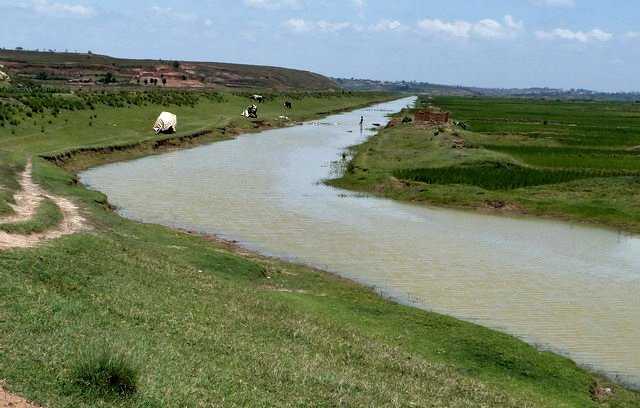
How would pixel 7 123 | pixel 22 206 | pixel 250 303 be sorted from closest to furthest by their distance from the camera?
pixel 250 303 < pixel 22 206 < pixel 7 123

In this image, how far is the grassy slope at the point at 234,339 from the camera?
10703 millimetres

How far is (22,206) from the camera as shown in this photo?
2416cm

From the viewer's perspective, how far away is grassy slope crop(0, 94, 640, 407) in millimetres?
10703

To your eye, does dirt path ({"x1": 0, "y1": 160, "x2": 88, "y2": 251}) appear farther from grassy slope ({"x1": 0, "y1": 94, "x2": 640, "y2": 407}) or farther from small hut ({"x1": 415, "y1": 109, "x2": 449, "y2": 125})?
small hut ({"x1": 415, "y1": 109, "x2": 449, "y2": 125})

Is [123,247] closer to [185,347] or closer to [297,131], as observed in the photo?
[185,347]

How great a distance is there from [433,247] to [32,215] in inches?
595

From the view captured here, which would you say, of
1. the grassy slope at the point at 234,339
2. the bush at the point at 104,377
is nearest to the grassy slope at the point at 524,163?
the grassy slope at the point at 234,339

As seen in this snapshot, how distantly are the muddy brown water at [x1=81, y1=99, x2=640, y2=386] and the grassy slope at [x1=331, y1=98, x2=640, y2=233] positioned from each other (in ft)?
6.68

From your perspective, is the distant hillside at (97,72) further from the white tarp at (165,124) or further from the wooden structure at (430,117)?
the wooden structure at (430,117)

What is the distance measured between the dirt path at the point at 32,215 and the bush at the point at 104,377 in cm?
797

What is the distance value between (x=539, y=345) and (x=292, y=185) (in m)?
27.2

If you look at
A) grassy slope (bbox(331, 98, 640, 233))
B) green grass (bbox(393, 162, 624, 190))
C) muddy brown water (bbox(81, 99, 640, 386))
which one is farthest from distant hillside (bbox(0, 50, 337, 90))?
green grass (bbox(393, 162, 624, 190))

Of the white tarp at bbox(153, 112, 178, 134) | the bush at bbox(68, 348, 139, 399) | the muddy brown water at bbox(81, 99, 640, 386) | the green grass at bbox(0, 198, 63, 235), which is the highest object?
the bush at bbox(68, 348, 139, 399)

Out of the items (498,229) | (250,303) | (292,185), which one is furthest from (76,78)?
(250,303)
